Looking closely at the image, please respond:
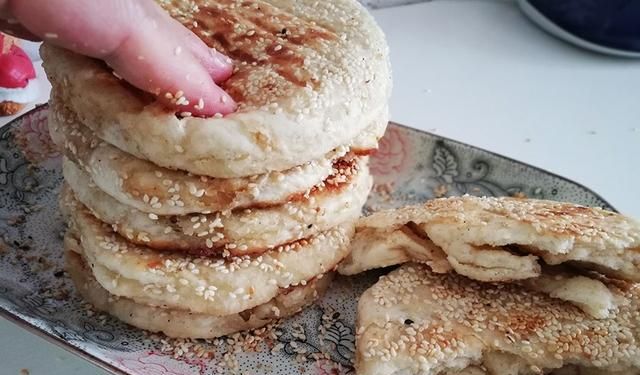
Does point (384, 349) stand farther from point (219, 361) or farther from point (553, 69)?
point (553, 69)

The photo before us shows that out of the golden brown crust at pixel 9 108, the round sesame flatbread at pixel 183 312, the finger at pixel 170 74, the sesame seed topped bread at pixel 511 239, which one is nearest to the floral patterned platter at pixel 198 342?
the round sesame flatbread at pixel 183 312

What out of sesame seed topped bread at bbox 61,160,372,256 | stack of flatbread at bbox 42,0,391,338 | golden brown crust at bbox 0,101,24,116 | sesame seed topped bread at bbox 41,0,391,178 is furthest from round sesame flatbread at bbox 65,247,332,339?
golden brown crust at bbox 0,101,24,116

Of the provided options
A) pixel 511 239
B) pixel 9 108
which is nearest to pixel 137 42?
pixel 511 239

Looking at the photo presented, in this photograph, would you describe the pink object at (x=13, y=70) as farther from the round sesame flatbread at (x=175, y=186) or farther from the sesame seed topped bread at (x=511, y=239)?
the sesame seed topped bread at (x=511, y=239)

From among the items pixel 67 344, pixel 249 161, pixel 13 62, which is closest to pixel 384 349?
pixel 249 161

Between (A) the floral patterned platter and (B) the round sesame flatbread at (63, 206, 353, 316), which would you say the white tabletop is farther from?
(B) the round sesame flatbread at (63, 206, 353, 316)
